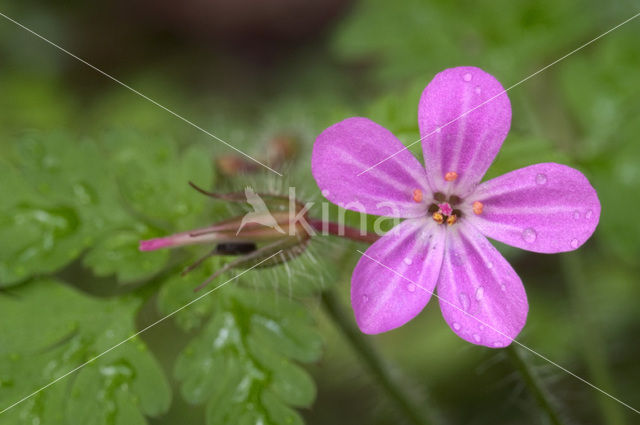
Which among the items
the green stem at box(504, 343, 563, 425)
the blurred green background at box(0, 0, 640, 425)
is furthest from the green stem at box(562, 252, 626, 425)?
the green stem at box(504, 343, 563, 425)

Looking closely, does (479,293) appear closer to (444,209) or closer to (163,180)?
(444,209)

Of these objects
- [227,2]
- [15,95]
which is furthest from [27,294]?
[227,2]

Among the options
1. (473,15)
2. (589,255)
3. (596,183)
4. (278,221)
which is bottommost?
(589,255)

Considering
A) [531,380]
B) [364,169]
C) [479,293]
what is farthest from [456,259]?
[531,380]

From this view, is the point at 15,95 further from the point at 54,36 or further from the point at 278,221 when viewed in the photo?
the point at 278,221

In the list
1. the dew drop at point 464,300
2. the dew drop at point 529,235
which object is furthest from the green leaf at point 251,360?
the dew drop at point 529,235

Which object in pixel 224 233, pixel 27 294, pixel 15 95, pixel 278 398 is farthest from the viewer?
pixel 15 95
